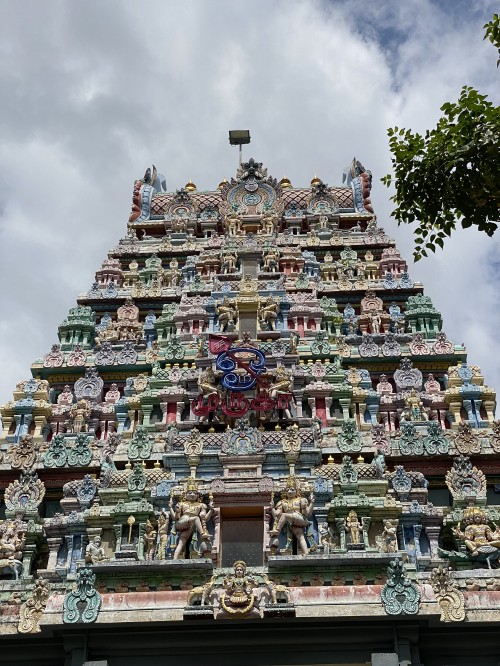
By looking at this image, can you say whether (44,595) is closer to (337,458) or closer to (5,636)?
(5,636)

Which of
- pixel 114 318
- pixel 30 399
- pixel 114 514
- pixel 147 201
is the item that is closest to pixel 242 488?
pixel 114 514

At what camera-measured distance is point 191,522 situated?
19438 millimetres

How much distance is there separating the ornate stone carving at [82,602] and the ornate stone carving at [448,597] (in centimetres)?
629

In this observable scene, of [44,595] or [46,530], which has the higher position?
[46,530]

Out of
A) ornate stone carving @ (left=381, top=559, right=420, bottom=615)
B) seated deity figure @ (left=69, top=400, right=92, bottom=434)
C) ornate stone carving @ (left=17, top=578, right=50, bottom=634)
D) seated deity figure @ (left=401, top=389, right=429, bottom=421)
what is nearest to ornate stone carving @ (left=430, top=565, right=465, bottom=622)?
ornate stone carving @ (left=381, top=559, right=420, bottom=615)

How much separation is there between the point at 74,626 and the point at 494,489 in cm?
1188

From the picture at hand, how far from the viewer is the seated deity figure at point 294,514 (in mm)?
19281

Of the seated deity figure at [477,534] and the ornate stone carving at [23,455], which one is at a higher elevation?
the ornate stone carving at [23,455]

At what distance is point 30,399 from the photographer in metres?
26.1

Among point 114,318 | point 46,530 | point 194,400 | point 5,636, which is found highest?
point 114,318

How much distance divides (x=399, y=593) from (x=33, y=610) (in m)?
6.83

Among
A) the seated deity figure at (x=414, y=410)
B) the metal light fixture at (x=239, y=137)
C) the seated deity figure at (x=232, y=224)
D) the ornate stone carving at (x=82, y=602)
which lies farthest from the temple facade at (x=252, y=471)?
the metal light fixture at (x=239, y=137)

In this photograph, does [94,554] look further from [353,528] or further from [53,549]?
[353,528]

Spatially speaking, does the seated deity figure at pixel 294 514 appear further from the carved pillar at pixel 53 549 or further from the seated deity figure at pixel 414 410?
the seated deity figure at pixel 414 410
